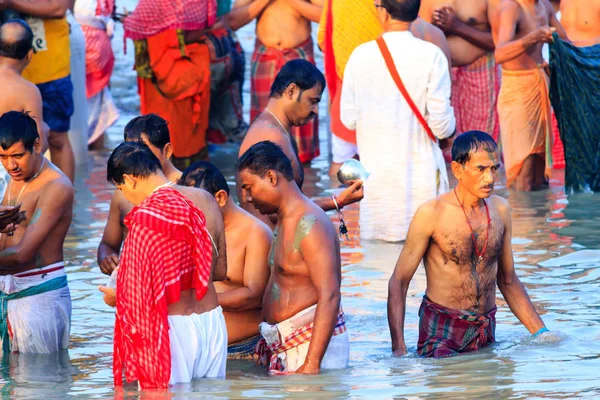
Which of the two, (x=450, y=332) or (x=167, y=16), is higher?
(x=167, y=16)

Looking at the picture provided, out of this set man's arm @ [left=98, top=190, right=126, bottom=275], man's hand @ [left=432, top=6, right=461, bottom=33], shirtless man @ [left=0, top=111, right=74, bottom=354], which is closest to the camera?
shirtless man @ [left=0, top=111, right=74, bottom=354]

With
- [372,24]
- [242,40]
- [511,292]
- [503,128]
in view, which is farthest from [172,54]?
[242,40]

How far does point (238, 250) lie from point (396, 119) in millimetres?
2909

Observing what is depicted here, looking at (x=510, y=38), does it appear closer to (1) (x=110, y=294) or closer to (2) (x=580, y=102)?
(2) (x=580, y=102)

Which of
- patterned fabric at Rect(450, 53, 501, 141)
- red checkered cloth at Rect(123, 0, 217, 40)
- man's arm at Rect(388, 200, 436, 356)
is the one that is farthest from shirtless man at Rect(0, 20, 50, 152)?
patterned fabric at Rect(450, 53, 501, 141)

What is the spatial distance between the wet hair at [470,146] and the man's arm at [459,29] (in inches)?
205

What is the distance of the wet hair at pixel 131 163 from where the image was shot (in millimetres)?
4926

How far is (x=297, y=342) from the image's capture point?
17.3ft

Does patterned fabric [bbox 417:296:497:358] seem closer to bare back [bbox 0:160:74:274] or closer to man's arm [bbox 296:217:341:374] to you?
man's arm [bbox 296:217:341:374]

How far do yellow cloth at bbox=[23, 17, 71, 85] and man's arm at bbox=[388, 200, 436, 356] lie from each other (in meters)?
4.96

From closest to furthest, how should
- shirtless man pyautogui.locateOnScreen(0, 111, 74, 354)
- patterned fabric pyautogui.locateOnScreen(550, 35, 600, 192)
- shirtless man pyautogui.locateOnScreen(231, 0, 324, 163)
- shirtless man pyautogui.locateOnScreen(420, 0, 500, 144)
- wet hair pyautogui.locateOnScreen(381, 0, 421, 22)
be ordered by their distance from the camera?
shirtless man pyautogui.locateOnScreen(0, 111, 74, 354) < wet hair pyautogui.locateOnScreen(381, 0, 421, 22) < patterned fabric pyautogui.locateOnScreen(550, 35, 600, 192) < shirtless man pyautogui.locateOnScreen(420, 0, 500, 144) < shirtless man pyautogui.locateOnScreen(231, 0, 324, 163)

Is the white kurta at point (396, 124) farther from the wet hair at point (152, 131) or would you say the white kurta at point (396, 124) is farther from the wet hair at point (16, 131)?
the wet hair at point (16, 131)

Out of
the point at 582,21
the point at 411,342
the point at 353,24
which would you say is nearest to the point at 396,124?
the point at 353,24

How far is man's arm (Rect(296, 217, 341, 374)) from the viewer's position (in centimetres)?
508
